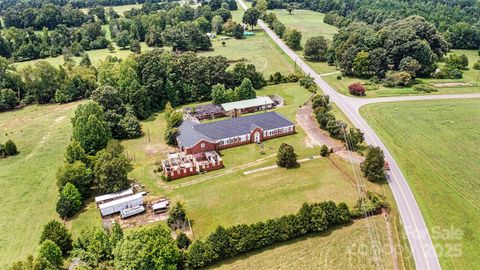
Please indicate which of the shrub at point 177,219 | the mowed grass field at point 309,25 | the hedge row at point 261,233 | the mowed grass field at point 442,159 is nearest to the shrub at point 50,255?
the shrub at point 177,219

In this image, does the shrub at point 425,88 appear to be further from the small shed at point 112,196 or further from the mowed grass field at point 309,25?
the small shed at point 112,196

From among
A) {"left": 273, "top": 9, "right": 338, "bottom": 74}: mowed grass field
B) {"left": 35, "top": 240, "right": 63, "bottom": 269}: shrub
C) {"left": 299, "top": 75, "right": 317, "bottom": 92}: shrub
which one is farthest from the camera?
{"left": 273, "top": 9, "right": 338, "bottom": 74}: mowed grass field

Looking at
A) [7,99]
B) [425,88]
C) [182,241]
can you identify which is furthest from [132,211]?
[425,88]

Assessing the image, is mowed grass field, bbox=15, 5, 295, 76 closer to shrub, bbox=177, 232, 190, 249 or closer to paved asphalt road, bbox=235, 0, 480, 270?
paved asphalt road, bbox=235, 0, 480, 270

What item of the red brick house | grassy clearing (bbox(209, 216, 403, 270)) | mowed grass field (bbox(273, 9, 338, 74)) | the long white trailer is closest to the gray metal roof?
the red brick house

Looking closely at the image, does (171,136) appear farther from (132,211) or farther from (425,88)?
(425,88)

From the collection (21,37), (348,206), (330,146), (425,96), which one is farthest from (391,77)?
(21,37)
